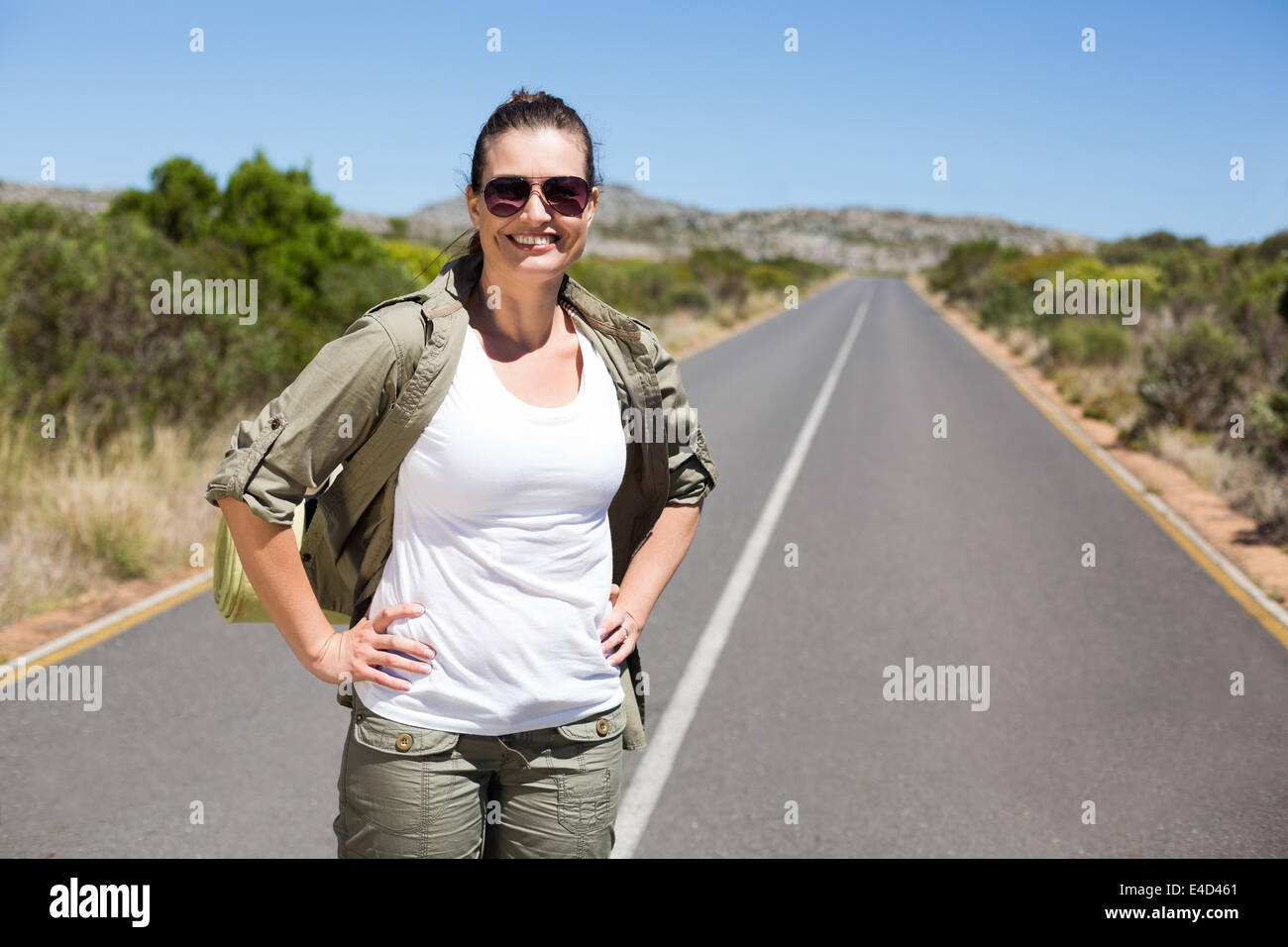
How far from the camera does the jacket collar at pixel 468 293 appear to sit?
1.94m

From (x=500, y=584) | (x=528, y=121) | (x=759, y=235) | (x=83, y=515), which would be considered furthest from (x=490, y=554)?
(x=759, y=235)

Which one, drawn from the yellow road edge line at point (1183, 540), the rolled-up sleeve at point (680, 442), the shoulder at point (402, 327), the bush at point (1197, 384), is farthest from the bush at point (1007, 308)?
the shoulder at point (402, 327)

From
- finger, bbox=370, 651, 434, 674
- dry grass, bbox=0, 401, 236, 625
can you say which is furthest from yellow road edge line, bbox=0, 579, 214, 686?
finger, bbox=370, 651, 434, 674

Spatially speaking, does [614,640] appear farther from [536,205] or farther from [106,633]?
[106,633]

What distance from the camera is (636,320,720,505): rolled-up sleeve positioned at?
2221 mm

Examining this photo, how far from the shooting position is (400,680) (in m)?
1.92

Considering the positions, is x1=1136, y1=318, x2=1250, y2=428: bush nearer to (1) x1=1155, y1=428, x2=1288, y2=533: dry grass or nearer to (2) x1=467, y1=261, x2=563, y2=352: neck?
(1) x1=1155, y1=428, x2=1288, y2=533: dry grass

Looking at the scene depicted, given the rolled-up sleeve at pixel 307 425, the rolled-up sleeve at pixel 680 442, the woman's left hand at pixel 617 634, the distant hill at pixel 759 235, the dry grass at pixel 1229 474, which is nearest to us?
the rolled-up sleeve at pixel 307 425

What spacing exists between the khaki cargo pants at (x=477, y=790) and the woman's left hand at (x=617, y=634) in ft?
0.41

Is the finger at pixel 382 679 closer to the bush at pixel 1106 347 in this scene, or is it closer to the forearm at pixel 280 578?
the forearm at pixel 280 578

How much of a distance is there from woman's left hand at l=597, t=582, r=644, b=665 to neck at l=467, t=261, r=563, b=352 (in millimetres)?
523

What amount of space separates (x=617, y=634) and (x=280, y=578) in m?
0.63

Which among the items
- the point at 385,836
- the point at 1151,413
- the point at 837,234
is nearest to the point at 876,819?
the point at 385,836

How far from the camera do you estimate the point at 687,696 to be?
5.29m
